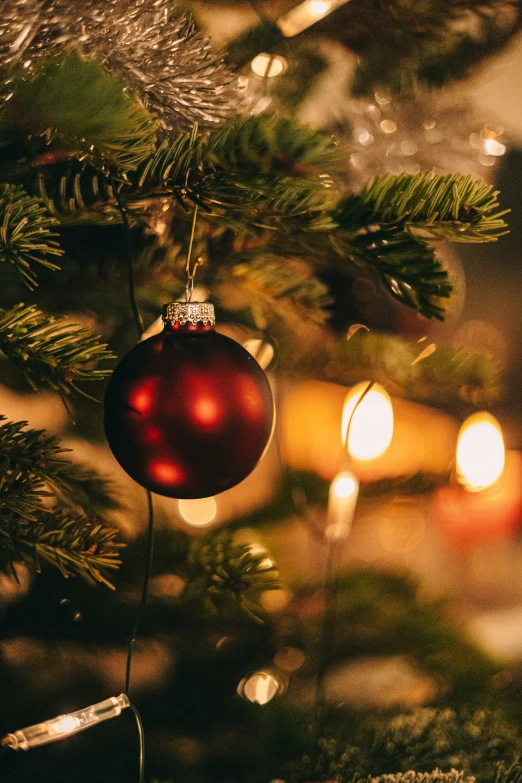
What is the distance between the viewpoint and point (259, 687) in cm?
68

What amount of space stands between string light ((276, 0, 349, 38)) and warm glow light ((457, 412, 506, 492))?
67 cm

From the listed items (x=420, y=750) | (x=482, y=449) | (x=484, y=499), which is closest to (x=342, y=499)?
A: (x=420, y=750)

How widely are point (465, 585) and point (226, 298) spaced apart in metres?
0.87

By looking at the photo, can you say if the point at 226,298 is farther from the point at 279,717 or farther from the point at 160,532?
the point at 279,717

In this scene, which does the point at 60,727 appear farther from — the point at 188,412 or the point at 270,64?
the point at 270,64

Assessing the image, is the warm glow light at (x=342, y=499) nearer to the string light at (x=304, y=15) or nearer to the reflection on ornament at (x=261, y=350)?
the reflection on ornament at (x=261, y=350)

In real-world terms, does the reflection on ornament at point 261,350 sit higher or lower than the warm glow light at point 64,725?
higher

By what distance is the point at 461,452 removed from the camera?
3.43 feet

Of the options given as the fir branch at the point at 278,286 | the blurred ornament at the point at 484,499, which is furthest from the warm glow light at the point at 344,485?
the blurred ornament at the point at 484,499

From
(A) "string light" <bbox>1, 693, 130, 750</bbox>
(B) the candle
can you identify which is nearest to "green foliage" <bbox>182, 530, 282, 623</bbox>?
(A) "string light" <bbox>1, 693, 130, 750</bbox>

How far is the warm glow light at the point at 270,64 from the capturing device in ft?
2.01

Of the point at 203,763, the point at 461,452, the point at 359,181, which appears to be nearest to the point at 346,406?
the point at 461,452

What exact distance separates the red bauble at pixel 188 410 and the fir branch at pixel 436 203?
0.39ft

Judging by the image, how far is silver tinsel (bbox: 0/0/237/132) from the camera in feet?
1.24
